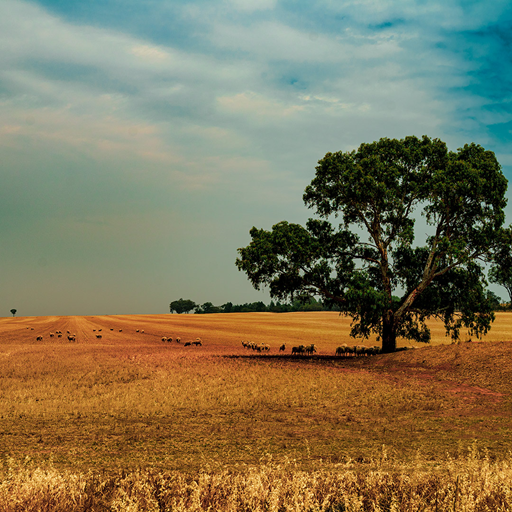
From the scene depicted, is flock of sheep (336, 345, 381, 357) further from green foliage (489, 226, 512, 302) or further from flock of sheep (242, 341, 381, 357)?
green foliage (489, 226, 512, 302)

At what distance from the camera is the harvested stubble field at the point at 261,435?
7.19 meters

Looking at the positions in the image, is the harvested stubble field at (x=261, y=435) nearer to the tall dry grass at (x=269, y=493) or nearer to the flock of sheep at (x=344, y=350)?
the tall dry grass at (x=269, y=493)

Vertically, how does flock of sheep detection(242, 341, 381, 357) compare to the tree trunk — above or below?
below

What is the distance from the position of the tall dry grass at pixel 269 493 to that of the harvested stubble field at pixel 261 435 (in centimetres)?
3

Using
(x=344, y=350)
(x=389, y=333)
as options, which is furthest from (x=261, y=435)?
(x=344, y=350)

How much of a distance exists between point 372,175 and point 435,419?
2362 cm

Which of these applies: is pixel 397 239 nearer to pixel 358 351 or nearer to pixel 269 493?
pixel 358 351

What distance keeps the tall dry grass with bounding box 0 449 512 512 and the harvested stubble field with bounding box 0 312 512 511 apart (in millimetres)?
28

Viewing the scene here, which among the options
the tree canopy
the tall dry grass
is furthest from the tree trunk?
the tall dry grass

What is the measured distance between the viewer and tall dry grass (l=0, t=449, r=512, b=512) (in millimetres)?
6840

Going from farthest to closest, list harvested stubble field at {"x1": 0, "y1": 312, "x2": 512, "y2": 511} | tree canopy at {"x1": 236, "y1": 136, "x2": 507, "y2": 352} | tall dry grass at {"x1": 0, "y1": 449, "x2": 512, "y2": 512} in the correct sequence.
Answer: tree canopy at {"x1": 236, "y1": 136, "x2": 507, "y2": 352} < harvested stubble field at {"x1": 0, "y1": 312, "x2": 512, "y2": 511} < tall dry grass at {"x1": 0, "y1": 449, "x2": 512, "y2": 512}

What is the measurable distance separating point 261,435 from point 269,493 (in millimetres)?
5847

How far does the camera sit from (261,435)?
1298 centimetres

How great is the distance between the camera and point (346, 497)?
7004 millimetres
